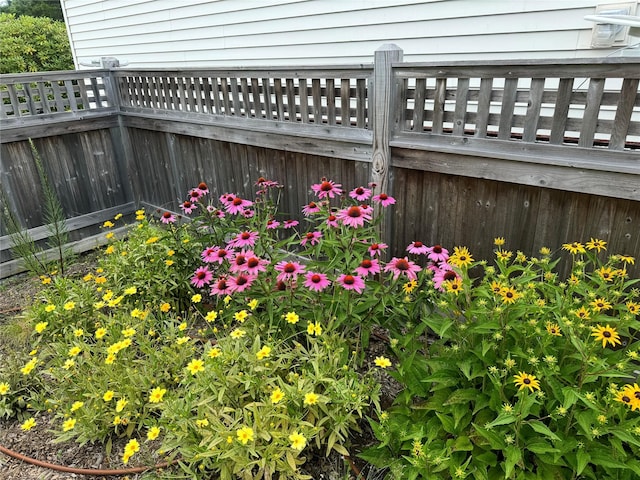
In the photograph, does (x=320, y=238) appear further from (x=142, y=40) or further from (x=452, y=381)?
(x=142, y=40)

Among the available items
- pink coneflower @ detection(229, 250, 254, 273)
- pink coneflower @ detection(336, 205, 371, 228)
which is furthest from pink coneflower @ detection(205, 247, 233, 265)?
pink coneflower @ detection(336, 205, 371, 228)

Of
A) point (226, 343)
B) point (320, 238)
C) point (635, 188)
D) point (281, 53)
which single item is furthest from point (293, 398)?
point (281, 53)

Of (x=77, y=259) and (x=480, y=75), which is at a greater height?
(x=480, y=75)

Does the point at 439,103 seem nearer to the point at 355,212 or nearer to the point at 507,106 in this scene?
the point at 507,106

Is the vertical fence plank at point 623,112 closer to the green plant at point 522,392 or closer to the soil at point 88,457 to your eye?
the green plant at point 522,392

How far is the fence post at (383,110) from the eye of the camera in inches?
99.8

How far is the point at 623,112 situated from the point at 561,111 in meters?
0.24

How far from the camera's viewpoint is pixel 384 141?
2697 mm

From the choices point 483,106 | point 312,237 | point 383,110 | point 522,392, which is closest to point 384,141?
point 383,110

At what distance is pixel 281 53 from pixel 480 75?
12.0 ft

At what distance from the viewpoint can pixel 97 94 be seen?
470 cm

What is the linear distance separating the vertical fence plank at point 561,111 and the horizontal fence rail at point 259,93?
104 centimetres

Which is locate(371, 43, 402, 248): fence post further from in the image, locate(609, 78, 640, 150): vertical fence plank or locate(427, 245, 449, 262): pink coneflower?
locate(609, 78, 640, 150): vertical fence plank

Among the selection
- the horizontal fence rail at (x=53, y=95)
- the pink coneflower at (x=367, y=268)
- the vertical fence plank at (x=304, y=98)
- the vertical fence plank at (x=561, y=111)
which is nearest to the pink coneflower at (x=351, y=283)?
the pink coneflower at (x=367, y=268)
